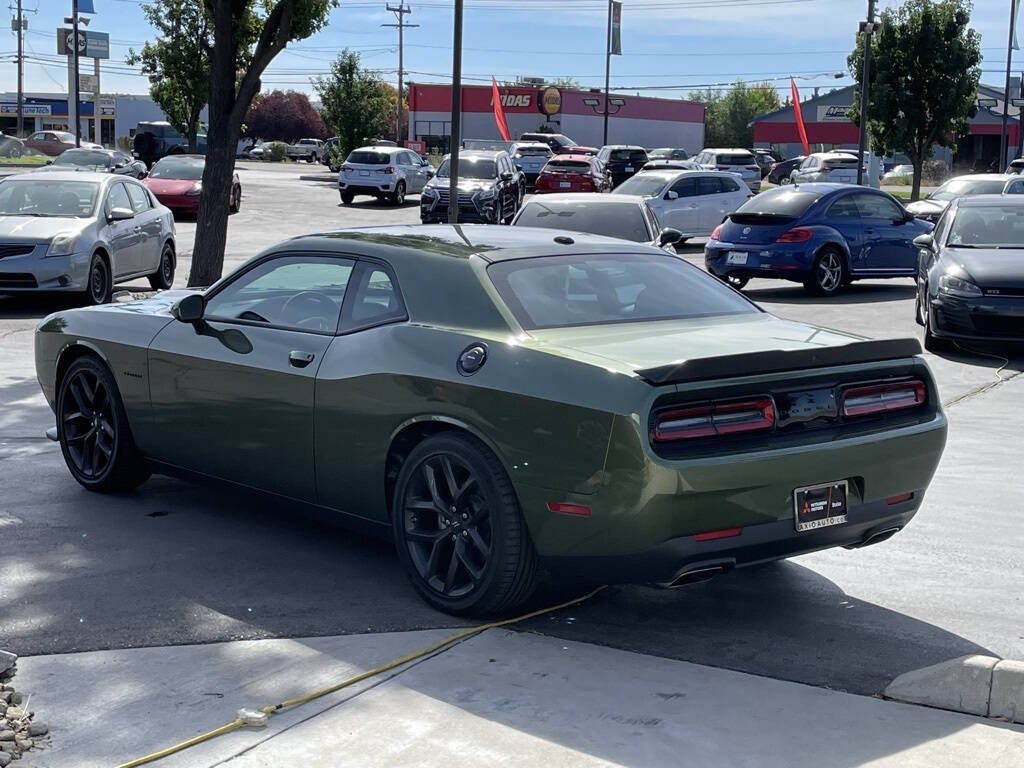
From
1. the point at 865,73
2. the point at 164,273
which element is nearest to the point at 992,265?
the point at 164,273

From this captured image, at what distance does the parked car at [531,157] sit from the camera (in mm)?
48844

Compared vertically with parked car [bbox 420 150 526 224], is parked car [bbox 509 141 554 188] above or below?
above

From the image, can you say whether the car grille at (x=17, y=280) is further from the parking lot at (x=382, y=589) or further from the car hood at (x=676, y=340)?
the car hood at (x=676, y=340)

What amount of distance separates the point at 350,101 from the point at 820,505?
2103 inches

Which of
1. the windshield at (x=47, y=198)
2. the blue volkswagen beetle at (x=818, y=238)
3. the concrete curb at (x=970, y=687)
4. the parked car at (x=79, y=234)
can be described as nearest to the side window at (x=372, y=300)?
the concrete curb at (x=970, y=687)

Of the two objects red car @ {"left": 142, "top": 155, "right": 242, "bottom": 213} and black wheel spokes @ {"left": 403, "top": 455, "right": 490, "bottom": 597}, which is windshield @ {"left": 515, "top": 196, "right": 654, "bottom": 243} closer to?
black wheel spokes @ {"left": 403, "top": 455, "right": 490, "bottom": 597}

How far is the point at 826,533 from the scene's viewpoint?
5.23m

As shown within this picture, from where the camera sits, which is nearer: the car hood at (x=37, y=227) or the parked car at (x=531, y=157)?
the car hood at (x=37, y=227)

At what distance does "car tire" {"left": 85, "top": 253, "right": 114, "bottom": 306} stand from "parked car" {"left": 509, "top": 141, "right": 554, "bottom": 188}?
31025 mm

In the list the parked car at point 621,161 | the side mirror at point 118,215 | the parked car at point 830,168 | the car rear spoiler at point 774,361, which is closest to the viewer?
the car rear spoiler at point 774,361

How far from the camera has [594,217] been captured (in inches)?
610

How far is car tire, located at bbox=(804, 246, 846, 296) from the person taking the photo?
1862 centimetres

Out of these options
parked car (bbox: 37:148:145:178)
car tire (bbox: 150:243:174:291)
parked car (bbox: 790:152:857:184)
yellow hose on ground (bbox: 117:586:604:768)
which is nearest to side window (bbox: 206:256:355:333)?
yellow hose on ground (bbox: 117:586:604:768)

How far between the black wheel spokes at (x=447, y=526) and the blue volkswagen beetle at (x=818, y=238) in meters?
13.5
